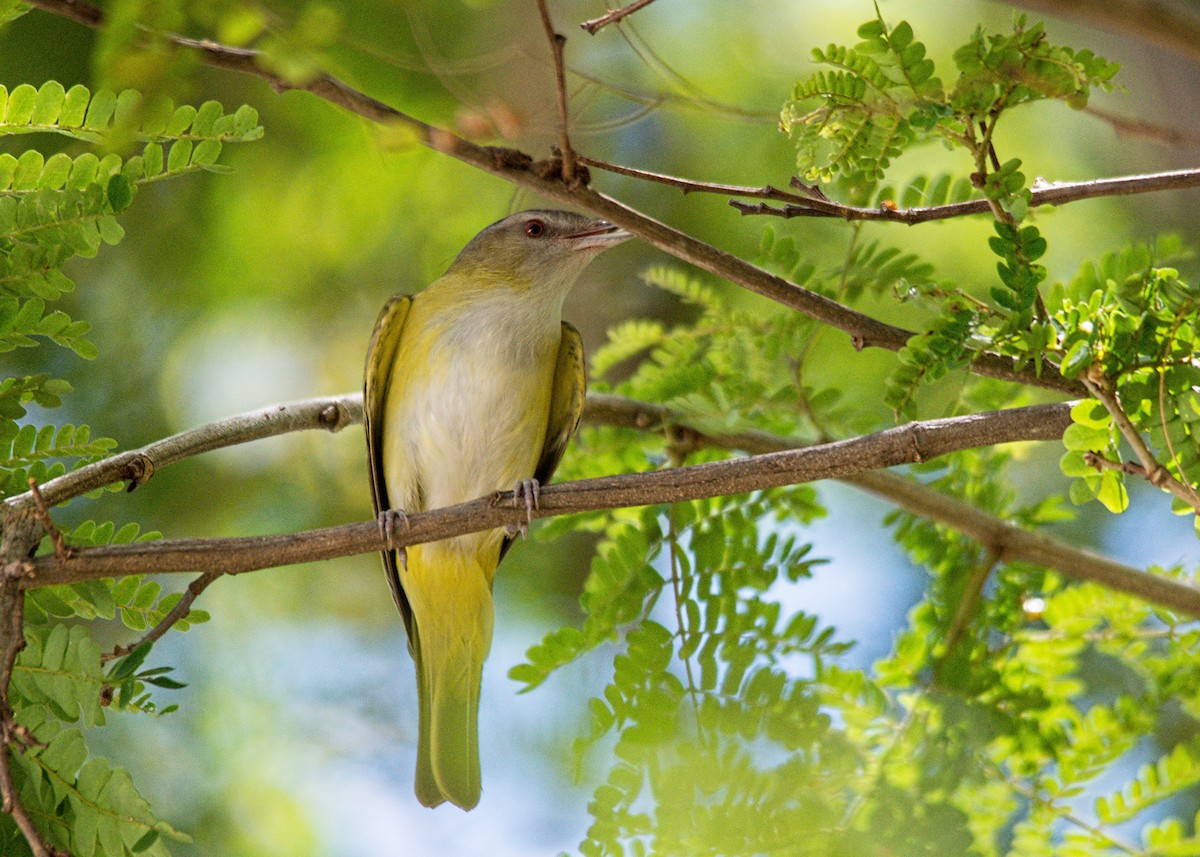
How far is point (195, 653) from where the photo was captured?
673 cm

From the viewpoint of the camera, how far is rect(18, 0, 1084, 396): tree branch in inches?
83.7

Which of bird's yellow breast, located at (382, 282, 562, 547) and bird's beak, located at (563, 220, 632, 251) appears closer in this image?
bird's yellow breast, located at (382, 282, 562, 547)

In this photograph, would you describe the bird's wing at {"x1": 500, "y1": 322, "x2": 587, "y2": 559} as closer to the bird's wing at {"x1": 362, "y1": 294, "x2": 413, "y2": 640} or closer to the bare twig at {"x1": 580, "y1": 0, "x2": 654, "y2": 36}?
the bird's wing at {"x1": 362, "y1": 294, "x2": 413, "y2": 640}

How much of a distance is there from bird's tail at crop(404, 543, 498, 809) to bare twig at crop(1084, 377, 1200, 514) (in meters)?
2.71

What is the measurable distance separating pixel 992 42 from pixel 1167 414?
811 millimetres

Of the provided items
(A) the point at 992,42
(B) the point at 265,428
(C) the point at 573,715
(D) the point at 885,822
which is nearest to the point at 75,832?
(B) the point at 265,428

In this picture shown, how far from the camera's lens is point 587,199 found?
8.20ft

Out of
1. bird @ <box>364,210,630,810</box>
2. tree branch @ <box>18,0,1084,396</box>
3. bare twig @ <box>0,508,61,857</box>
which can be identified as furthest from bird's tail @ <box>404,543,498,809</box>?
tree branch @ <box>18,0,1084,396</box>

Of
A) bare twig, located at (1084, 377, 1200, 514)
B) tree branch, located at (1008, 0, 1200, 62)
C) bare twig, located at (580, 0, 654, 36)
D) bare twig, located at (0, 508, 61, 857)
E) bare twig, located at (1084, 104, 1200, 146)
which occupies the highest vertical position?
bare twig, located at (1084, 104, 1200, 146)

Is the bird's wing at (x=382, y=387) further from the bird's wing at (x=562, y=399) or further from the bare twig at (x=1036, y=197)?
the bare twig at (x=1036, y=197)

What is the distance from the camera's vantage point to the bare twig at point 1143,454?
2.24 m

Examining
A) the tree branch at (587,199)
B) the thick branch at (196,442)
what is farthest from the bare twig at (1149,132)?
the thick branch at (196,442)

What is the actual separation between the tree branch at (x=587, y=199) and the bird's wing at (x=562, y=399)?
5.90 ft

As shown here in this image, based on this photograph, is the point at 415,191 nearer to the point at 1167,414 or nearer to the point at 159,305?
the point at 159,305
